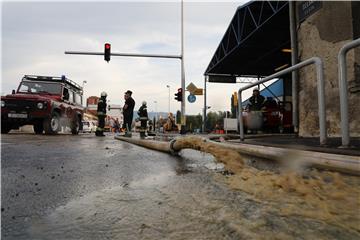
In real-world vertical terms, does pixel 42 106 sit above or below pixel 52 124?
above

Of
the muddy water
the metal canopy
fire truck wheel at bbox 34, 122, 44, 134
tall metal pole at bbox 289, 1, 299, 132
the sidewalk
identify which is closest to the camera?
the muddy water

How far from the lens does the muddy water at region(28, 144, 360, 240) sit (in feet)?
3.95

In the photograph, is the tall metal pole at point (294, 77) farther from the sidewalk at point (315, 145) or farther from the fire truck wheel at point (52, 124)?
the fire truck wheel at point (52, 124)

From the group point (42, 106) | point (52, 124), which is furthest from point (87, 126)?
point (42, 106)

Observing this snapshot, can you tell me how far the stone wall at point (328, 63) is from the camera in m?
5.38

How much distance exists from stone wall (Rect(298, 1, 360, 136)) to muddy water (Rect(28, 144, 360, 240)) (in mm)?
4239

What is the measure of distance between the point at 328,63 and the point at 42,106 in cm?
921

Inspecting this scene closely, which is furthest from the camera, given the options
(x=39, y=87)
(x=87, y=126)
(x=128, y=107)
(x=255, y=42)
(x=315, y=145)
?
(x=87, y=126)

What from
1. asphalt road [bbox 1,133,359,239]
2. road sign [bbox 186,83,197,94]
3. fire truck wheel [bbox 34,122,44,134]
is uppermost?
road sign [bbox 186,83,197,94]

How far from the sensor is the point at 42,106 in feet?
32.9

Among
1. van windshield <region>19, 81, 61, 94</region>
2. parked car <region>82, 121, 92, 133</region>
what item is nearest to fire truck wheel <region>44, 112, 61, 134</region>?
van windshield <region>19, 81, 61, 94</region>

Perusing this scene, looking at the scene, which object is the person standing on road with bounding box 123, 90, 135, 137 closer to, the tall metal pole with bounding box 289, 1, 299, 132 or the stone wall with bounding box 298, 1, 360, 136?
the tall metal pole with bounding box 289, 1, 299, 132

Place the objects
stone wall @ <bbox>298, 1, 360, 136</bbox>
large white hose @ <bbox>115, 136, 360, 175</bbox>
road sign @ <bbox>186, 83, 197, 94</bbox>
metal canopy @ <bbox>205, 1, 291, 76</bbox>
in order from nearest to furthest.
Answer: large white hose @ <bbox>115, 136, 360, 175</bbox> < stone wall @ <bbox>298, 1, 360, 136</bbox> < metal canopy @ <bbox>205, 1, 291, 76</bbox> < road sign @ <bbox>186, 83, 197, 94</bbox>

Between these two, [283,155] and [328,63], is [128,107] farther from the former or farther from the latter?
[283,155]
